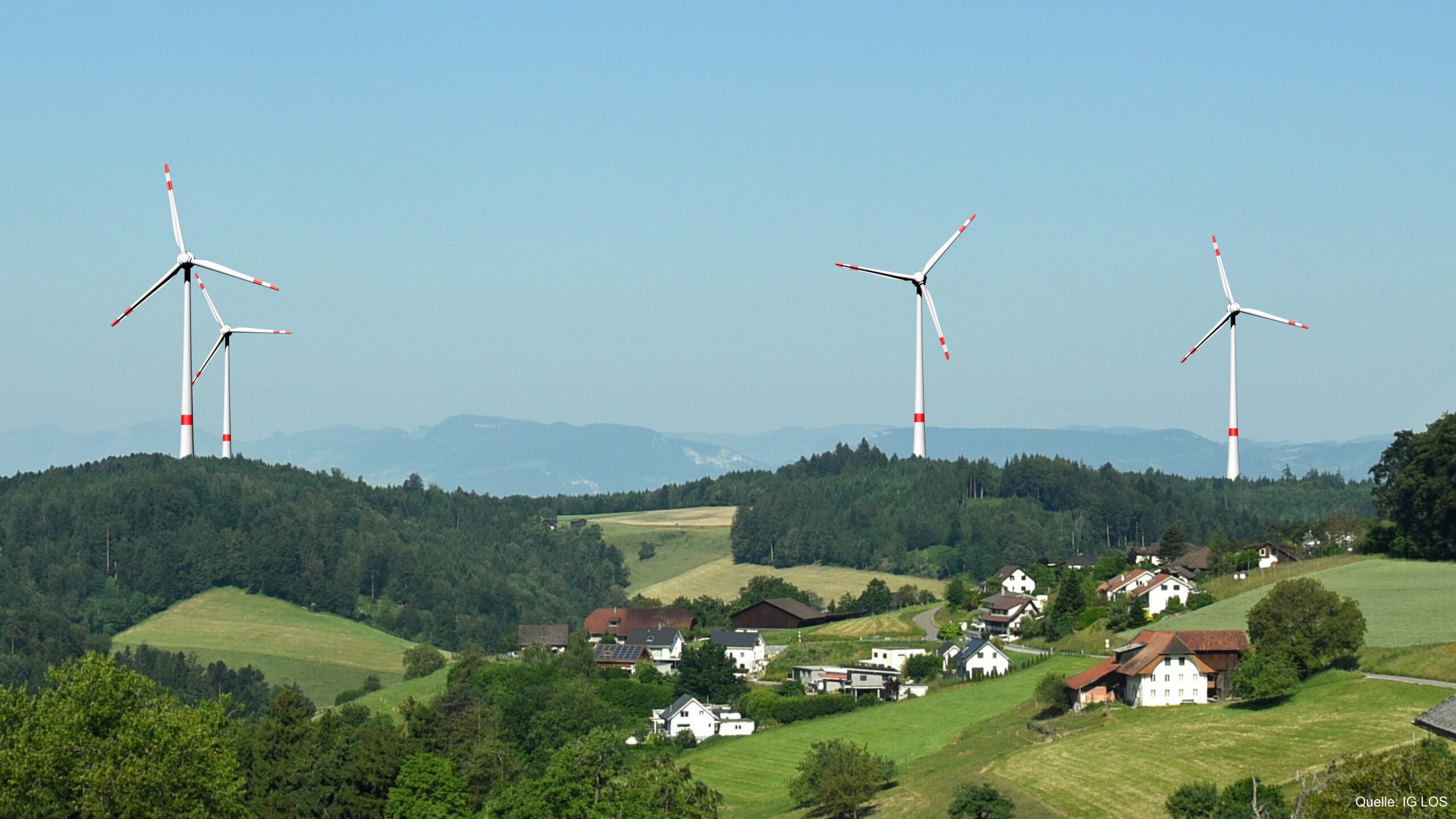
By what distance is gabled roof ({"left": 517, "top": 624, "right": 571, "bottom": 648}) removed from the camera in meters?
148

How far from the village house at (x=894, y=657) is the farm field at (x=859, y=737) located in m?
13.1

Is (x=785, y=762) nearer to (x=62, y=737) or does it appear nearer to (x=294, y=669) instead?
(x=62, y=737)

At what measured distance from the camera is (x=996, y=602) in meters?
133

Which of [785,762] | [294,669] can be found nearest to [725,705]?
[785,762]

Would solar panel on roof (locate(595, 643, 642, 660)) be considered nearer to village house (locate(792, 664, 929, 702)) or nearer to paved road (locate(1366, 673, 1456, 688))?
village house (locate(792, 664, 929, 702))

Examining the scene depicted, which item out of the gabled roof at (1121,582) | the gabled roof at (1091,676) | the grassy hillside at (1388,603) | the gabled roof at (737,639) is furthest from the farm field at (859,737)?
the gabled roof at (737,639)

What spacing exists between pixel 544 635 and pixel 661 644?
733 inches

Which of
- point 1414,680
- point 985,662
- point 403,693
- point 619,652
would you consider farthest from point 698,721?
point 1414,680

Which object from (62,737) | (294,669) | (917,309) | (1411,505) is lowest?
(294,669)

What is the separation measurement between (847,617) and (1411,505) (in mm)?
58381

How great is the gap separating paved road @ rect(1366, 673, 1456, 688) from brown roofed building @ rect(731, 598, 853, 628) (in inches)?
3176

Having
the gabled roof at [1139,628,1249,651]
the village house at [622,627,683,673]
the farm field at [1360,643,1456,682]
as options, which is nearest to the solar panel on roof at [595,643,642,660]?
the village house at [622,627,683,673]

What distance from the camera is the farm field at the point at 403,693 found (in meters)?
116

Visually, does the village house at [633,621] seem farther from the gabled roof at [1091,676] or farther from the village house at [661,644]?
the gabled roof at [1091,676]
